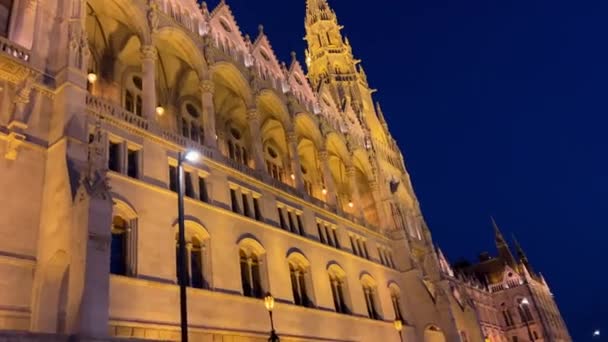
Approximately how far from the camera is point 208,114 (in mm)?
29297

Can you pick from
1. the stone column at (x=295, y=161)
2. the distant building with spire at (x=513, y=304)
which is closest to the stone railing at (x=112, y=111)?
the stone column at (x=295, y=161)

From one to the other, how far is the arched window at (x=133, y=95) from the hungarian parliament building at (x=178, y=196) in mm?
102

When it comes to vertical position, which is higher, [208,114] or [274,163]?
[274,163]

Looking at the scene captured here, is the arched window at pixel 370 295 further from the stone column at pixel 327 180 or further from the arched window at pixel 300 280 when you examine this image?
the arched window at pixel 300 280

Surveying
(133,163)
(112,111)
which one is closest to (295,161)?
(133,163)

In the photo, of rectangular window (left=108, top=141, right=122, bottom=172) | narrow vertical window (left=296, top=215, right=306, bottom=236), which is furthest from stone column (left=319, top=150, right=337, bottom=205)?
rectangular window (left=108, top=141, right=122, bottom=172)

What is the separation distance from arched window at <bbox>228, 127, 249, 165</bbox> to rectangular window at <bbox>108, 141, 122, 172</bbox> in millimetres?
14169

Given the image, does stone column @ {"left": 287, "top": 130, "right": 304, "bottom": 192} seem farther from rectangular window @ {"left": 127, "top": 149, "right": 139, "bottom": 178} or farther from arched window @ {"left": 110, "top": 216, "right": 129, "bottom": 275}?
arched window @ {"left": 110, "top": 216, "right": 129, "bottom": 275}

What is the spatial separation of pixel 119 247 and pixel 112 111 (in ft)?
22.6

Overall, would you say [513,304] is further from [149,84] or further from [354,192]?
[149,84]

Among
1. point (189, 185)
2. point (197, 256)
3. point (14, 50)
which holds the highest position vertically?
point (14, 50)

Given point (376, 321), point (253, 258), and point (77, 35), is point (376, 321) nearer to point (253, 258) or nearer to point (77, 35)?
point (253, 258)

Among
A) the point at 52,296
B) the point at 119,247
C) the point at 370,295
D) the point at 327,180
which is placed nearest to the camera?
the point at 52,296

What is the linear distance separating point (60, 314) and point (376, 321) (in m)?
23.6
